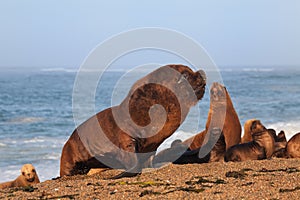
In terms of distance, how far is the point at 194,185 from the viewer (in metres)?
5.35

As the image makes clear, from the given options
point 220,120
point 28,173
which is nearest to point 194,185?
point 220,120

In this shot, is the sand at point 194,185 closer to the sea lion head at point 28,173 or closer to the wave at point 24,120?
the sea lion head at point 28,173

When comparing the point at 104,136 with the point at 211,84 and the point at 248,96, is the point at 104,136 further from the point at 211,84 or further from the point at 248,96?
the point at 248,96

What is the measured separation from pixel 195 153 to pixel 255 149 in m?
1.06

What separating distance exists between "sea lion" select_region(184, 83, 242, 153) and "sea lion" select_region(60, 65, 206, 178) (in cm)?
237

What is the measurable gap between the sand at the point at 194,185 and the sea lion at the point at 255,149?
1.36 m

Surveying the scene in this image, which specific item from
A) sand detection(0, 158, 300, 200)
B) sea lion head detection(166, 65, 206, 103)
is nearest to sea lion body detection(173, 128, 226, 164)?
sand detection(0, 158, 300, 200)

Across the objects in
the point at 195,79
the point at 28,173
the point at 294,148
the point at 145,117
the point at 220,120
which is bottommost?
the point at 28,173

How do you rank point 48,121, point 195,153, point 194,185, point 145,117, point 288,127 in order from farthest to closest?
point 48,121 → point 288,127 → point 195,153 → point 145,117 → point 194,185

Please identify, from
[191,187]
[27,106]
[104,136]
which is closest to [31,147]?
[104,136]

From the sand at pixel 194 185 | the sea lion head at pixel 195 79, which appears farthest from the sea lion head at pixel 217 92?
the sand at pixel 194 185

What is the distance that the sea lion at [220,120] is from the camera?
9336 mm

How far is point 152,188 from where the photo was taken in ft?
17.4

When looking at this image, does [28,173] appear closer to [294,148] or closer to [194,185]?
[294,148]
